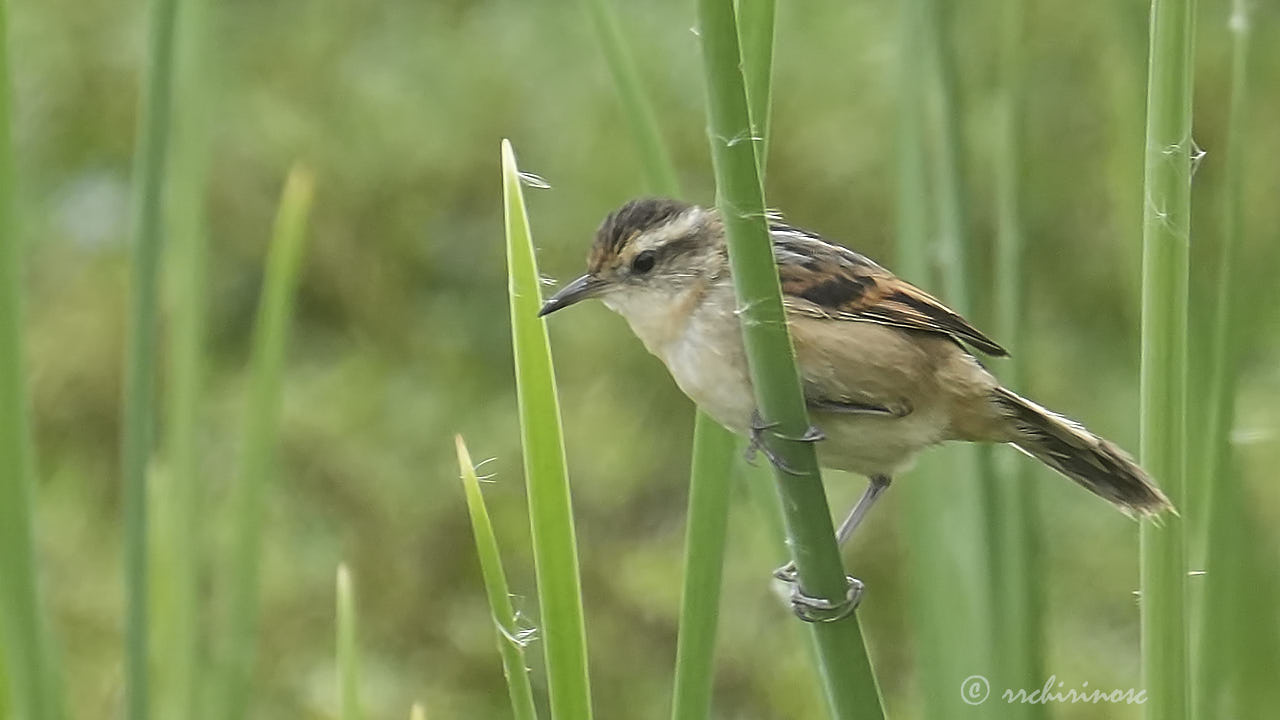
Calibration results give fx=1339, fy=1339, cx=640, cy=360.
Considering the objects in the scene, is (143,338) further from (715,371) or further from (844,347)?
(844,347)

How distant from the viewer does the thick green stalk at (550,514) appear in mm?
1075

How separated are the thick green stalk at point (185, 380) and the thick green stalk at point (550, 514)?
0.59 metres

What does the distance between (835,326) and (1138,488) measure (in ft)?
1.40

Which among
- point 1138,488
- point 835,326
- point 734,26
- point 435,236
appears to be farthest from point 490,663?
point 734,26

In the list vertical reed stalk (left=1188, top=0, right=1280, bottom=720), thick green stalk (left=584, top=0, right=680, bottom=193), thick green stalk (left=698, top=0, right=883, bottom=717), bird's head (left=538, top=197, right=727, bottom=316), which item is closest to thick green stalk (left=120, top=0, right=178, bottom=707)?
thick green stalk (left=584, top=0, right=680, bottom=193)

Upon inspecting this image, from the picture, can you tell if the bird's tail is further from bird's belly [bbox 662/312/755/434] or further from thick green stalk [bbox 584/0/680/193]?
thick green stalk [bbox 584/0/680/193]

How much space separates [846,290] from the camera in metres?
1.69

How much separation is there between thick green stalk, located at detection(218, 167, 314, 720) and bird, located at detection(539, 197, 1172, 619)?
11.8 inches

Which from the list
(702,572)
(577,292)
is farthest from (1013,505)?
(577,292)

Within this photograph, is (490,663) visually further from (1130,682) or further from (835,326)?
(835,326)

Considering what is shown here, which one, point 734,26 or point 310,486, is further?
point 310,486

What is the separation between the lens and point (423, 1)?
3.77 metres

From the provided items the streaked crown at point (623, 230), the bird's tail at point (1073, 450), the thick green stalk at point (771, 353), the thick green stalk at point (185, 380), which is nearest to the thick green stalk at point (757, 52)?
the thick green stalk at point (771, 353)

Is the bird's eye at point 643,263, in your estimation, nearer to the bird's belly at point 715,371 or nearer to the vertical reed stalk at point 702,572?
the bird's belly at point 715,371
